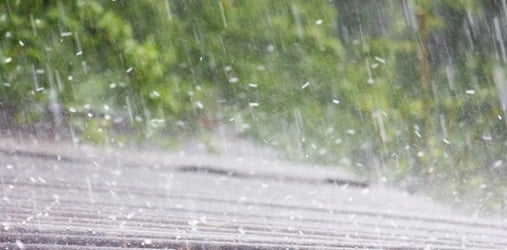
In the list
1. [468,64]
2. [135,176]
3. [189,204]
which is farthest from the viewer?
[468,64]

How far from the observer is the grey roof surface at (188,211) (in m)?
1.97

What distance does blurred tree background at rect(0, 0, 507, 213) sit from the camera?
6.31m

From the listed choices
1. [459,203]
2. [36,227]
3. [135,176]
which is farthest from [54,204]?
[459,203]

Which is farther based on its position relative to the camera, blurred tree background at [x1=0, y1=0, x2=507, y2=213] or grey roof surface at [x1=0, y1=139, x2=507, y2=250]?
blurred tree background at [x1=0, y1=0, x2=507, y2=213]

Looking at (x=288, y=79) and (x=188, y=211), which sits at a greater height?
(x=288, y=79)

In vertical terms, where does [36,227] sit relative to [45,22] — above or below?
below

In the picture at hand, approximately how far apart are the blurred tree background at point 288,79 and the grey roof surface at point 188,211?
1.43 metres

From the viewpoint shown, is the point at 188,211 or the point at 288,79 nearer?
the point at 188,211

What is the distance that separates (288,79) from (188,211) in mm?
4299

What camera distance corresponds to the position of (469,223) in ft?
11.0

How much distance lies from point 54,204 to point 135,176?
1.61m

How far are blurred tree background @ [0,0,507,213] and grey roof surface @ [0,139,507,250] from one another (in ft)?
4.68

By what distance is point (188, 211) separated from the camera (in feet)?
9.27

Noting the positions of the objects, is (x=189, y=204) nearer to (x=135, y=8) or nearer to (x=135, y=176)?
(x=135, y=176)
